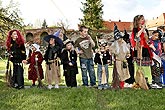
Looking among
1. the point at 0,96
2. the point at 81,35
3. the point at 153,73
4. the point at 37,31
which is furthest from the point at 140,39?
the point at 37,31

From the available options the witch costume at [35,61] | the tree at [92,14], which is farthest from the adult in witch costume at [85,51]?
the tree at [92,14]

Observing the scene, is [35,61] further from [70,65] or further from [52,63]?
[70,65]

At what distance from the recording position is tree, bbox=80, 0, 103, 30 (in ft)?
225

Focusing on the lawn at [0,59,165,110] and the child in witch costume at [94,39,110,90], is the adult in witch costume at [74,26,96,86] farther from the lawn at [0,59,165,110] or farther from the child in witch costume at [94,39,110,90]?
the lawn at [0,59,165,110]

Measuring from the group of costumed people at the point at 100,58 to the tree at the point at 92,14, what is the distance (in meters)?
56.0

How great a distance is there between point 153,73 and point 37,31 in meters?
59.5

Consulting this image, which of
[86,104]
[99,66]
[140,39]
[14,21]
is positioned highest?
[14,21]

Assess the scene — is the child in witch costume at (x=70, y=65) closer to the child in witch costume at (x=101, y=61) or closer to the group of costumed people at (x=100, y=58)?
the group of costumed people at (x=100, y=58)

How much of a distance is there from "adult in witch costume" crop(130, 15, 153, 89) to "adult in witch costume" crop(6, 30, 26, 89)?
3.15m

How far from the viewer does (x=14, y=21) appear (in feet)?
66.8

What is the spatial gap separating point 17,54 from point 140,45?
Answer: 349 cm

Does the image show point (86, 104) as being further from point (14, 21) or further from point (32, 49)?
point (14, 21)

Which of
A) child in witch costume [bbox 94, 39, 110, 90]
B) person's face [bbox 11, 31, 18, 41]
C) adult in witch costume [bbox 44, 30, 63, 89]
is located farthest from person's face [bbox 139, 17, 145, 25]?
person's face [bbox 11, 31, 18, 41]

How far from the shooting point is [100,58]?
442 inches
